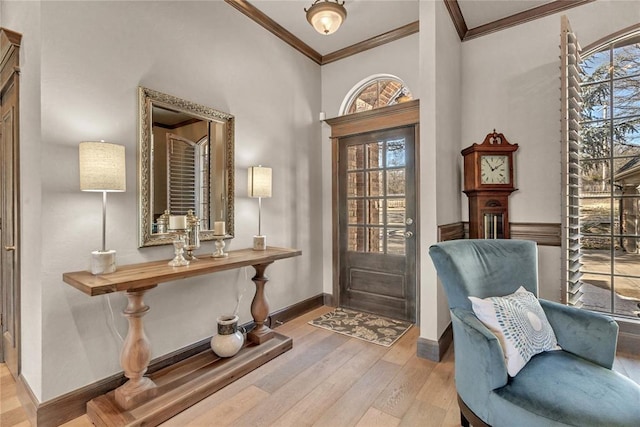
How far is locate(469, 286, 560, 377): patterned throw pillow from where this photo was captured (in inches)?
55.1

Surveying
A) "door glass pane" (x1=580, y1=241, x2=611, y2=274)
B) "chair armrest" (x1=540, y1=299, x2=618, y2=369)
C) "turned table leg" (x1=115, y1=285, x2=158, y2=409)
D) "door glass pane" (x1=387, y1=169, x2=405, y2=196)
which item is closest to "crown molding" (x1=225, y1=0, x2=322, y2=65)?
"door glass pane" (x1=387, y1=169, x2=405, y2=196)

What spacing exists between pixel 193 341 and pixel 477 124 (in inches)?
130

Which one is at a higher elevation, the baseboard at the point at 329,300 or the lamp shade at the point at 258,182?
the lamp shade at the point at 258,182

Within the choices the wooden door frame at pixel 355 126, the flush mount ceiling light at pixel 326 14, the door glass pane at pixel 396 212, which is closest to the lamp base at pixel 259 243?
the wooden door frame at pixel 355 126

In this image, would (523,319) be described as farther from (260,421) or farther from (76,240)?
(76,240)

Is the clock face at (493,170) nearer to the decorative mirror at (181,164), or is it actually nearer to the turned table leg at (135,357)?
the decorative mirror at (181,164)

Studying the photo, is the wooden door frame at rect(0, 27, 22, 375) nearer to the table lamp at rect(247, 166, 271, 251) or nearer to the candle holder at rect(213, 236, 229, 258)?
the candle holder at rect(213, 236, 229, 258)

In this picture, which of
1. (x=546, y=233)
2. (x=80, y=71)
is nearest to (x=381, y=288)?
(x=546, y=233)

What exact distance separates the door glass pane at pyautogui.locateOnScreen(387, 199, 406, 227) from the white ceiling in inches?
71.5

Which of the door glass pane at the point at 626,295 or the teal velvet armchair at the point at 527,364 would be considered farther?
the door glass pane at the point at 626,295

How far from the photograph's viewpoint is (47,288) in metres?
1.70

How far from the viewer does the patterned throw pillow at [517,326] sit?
140 cm

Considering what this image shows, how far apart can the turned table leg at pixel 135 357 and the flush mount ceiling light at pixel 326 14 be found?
2.36 m

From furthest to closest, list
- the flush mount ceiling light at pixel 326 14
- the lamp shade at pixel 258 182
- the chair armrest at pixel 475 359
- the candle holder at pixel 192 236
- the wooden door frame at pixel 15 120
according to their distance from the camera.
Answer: the lamp shade at pixel 258 182 → the flush mount ceiling light at pixel 326 14 → the candle holder at pixel 192 236 → the wooden door frame at pixel 15 120 → the chair armrest at pixel 475 359
